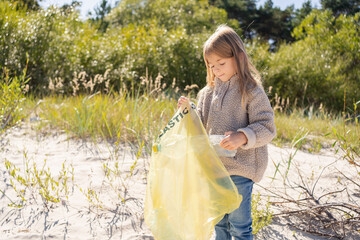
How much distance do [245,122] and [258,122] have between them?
116 millimetres

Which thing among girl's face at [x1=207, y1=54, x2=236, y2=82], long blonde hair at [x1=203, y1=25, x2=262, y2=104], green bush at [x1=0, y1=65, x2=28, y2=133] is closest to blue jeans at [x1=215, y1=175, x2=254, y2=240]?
long blonde hair at [x1=203, y1=25, x2=262, y2=104]

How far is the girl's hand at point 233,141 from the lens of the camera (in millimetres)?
1540

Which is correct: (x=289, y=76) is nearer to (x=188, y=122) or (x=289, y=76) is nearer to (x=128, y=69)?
(x=128, y=69)

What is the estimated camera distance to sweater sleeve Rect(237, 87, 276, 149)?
1562mm

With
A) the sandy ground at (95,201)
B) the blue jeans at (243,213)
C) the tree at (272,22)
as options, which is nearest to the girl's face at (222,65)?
the blue jeans at (243,213)

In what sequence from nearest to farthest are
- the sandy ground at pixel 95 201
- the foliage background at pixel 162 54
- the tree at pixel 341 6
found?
the sandy ground at pixel 95 201 → the foliage background at pixel 162 54 → the tree at pixel 341 6

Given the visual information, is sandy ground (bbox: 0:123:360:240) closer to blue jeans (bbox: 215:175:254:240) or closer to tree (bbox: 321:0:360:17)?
blue jeans (bbox: 215:175:254:240)

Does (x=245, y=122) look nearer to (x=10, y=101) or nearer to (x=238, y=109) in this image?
(x=238, y=109)

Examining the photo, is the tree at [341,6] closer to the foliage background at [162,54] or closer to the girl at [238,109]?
the foliage background at [162,54]

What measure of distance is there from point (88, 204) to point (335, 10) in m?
12.9

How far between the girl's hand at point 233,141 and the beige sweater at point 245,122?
0.08 feet

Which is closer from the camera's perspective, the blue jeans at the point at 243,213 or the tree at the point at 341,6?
the blue jeans at the point at 243,213

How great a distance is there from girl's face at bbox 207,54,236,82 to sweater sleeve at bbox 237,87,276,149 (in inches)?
6.3

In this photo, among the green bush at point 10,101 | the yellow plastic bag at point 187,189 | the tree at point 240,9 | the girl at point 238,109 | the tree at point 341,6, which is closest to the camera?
the yellow plastic bag at point 187,189
